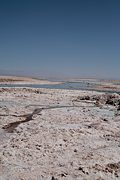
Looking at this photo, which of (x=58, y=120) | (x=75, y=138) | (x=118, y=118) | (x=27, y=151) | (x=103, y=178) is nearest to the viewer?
(x=103, y=178)

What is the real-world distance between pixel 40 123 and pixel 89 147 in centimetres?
486

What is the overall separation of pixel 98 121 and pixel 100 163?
24.3ft

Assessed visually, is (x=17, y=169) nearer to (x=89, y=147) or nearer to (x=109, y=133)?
(x=89, y=147)

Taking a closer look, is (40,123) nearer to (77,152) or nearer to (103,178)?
(77,152)

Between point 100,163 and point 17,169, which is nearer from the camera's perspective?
point 17,169

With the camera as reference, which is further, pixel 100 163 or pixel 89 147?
pixel 89 147

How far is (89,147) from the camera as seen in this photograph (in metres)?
10.6

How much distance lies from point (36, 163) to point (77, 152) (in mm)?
1951

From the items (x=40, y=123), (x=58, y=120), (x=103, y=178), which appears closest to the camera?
(x=103, y=178)

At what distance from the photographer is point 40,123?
14820 mm

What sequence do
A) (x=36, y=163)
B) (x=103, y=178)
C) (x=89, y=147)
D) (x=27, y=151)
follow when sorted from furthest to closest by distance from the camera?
(x=89, y=147) < (x=27, y=151) < (x=36, y=163) < (x=103, y=178)

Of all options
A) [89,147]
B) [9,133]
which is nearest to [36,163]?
[89,147]

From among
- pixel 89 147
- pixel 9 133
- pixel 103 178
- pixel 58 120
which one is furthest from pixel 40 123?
pixel 103 178

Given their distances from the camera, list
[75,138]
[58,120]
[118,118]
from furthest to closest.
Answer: [118,118]
[58,120]
[75,138]
